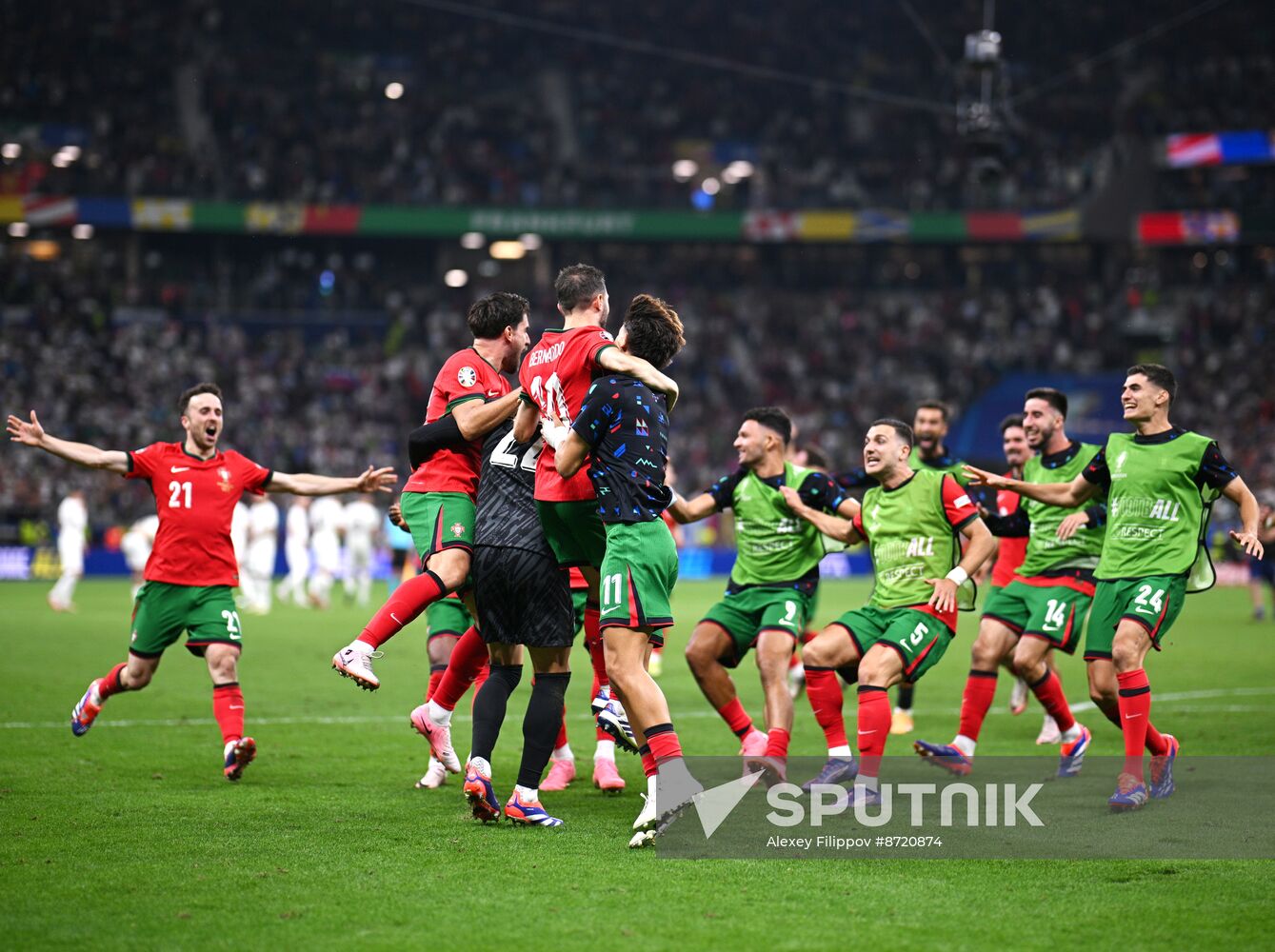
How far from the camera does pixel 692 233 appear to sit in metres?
44.7

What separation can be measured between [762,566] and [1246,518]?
3015 mm

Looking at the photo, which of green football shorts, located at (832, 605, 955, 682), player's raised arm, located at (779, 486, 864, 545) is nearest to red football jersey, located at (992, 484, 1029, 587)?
player's raised arm, located at (779, 486, 864, 545)

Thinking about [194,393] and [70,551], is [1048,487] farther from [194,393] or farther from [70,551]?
[70,551]

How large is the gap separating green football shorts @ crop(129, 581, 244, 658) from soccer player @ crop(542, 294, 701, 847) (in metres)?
3.18

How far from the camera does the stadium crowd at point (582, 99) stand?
43.8 metres

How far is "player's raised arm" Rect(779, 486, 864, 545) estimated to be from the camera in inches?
349

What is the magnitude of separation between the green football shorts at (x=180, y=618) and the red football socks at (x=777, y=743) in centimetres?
342

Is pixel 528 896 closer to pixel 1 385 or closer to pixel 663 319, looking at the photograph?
pixel 663 319

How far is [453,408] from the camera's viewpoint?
26.3ft

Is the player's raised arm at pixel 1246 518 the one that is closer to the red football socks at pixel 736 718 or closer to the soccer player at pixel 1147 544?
the soccer player at pixel 1147 544

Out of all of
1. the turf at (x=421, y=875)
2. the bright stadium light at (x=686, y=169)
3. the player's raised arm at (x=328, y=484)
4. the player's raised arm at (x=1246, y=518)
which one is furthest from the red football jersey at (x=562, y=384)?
the bright stadium light at (x=686, y=169)

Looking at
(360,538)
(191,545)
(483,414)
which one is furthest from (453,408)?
(360,538)

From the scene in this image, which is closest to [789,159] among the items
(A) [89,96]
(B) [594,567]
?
(A) [89,96]

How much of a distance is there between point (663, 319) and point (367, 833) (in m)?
3.00
